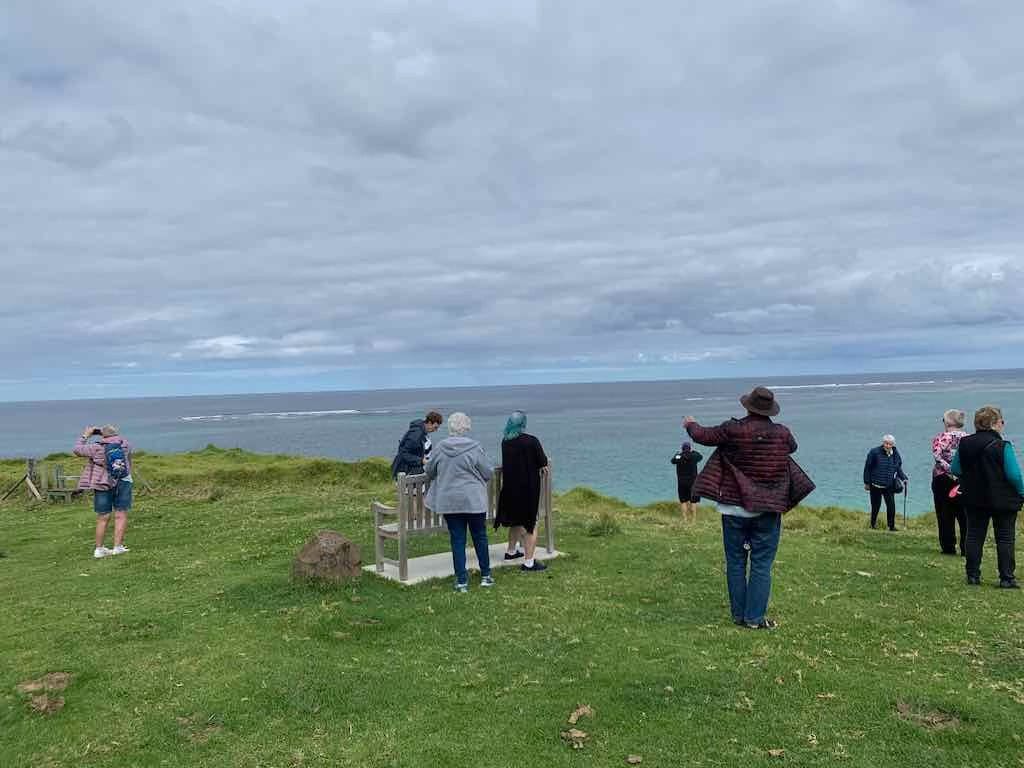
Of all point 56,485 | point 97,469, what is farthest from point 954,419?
point 56,485

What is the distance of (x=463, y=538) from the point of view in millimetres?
9055

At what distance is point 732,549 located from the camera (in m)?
7.66

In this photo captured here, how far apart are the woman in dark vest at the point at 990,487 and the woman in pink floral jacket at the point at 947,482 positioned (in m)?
1.22

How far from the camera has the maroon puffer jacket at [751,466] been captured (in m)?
7.25

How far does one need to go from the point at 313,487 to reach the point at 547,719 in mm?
17207

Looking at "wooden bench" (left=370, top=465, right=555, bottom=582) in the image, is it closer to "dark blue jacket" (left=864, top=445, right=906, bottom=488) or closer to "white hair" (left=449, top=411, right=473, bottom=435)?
"white hair" (left=449, top=411, right=473, bottom=435)

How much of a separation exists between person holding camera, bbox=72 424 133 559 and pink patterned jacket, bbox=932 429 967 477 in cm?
1162

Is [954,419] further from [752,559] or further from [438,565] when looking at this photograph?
[438,565]

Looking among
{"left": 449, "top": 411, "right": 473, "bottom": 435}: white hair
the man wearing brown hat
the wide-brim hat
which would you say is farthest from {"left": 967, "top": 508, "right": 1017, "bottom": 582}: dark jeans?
{"left": 449, "top": 411, "right": 473, "bottom": 435}: white hair

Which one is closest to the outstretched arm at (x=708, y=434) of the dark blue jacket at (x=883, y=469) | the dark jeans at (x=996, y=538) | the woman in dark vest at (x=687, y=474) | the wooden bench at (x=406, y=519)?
the wooden bench at (x=406, y=519)

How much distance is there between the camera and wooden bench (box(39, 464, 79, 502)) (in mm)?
19859

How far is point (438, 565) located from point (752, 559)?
14.1ft

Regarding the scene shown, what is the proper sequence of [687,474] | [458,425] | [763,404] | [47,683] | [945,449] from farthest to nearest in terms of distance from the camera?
[687,474]
[945,449]
[458,425]
[763,404]
[47,683]

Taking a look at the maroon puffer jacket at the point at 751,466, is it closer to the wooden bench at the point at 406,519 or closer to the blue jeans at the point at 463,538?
the blue jeans at the point at 463,538
